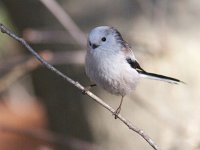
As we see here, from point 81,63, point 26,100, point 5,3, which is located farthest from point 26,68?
point 26,100

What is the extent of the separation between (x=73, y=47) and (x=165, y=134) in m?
0.48

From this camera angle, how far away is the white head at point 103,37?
87 cm

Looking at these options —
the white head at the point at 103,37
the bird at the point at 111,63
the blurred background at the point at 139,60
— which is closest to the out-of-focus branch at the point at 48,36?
the blurred background at the point at 139,60

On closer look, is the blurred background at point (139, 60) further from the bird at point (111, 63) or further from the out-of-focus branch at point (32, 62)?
the bird at point (111, 63)

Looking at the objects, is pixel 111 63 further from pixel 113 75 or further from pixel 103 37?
pixel 103 37

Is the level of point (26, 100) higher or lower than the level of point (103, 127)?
higher

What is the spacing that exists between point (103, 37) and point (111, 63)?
0.51 ft

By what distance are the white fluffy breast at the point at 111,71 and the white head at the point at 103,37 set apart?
0.02 meters

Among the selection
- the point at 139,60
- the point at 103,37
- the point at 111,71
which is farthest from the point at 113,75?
the point at 139,60

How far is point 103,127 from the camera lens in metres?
2.12

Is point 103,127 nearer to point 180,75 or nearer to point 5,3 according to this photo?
point 180,75

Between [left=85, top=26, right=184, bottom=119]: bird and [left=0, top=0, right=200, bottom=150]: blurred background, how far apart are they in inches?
26.3

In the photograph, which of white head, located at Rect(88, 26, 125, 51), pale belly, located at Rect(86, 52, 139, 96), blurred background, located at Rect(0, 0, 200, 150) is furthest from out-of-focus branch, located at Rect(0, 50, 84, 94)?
white head, located at Rect(88, 26, 125, 51)

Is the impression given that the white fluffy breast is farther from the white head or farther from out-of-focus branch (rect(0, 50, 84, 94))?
out-of-focus branch (rect(0, 50, 84, 94))
